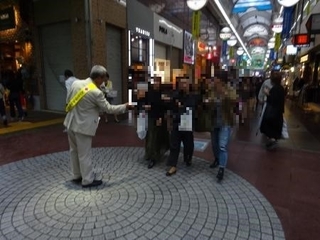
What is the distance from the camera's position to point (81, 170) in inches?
141

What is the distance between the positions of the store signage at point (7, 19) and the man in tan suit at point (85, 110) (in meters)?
8.64

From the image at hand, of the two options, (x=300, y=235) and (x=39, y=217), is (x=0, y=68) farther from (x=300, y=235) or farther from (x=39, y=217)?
(x=300, y=235)

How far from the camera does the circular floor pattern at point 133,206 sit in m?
2.63

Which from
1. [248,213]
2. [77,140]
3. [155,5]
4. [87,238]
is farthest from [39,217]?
[155,5]

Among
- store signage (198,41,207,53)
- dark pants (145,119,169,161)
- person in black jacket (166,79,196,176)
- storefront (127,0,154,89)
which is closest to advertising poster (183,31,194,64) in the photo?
store signage (198,41,207,53)

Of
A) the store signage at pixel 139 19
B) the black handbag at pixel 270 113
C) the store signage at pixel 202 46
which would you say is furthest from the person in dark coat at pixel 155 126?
the store signage at pixel 202 46

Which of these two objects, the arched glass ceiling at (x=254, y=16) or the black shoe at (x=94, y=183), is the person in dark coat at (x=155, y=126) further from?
the arched glass ceiling at (x=254, y=16)

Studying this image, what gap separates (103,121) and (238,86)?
5.62 meters

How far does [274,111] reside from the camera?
553cm

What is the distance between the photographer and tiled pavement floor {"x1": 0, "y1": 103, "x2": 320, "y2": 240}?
2.67 m

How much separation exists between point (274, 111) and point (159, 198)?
138 inches

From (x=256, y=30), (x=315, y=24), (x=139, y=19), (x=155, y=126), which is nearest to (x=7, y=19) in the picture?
(x=139, y=19)

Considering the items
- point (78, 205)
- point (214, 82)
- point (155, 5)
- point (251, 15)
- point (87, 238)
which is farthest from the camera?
point (251, 15)

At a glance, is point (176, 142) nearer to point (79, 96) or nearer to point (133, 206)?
point (133, 206)
